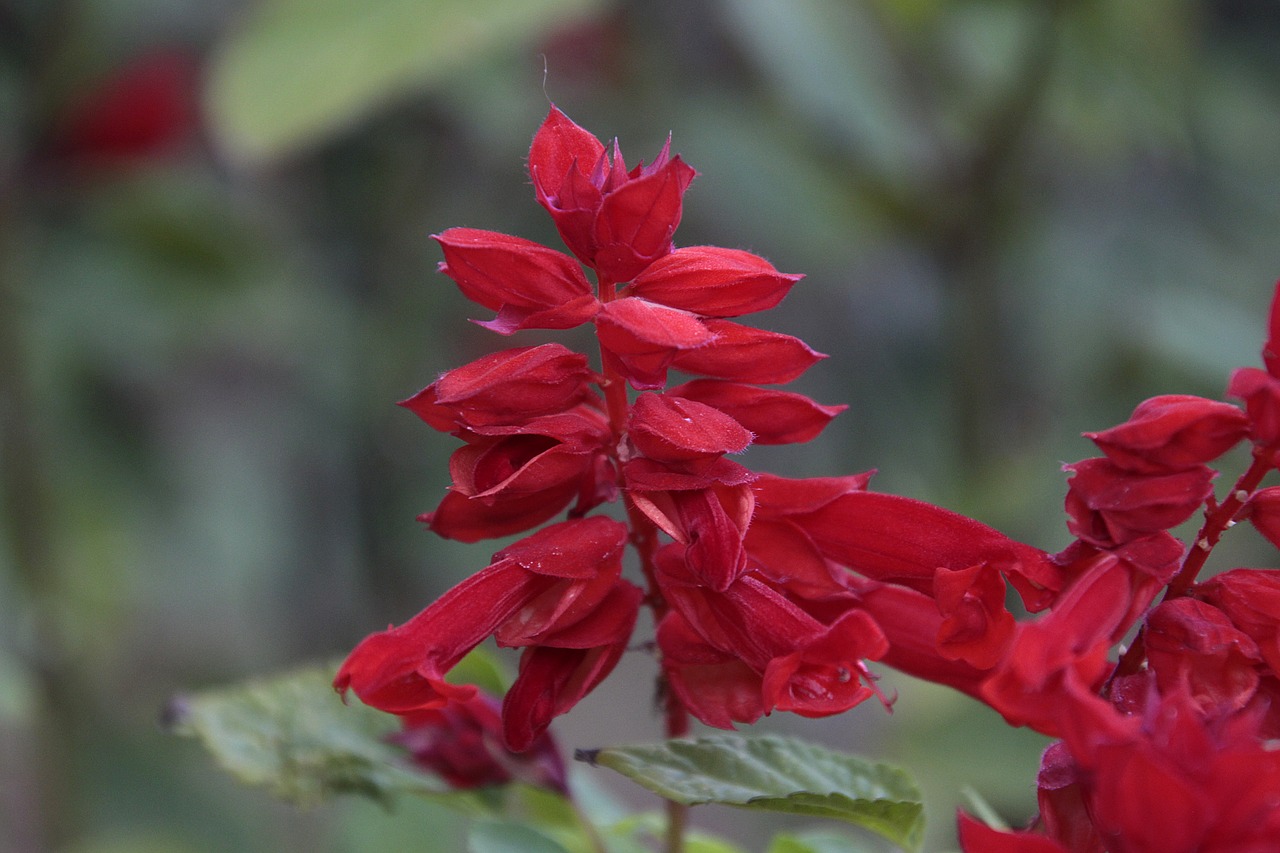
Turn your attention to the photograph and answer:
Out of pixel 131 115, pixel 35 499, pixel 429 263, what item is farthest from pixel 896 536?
pixel 131 115

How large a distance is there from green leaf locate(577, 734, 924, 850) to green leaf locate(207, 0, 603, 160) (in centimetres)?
72

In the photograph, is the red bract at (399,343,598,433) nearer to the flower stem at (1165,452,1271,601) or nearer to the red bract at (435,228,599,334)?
the red bract at (435,228,599,334)

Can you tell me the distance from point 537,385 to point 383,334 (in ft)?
4.01

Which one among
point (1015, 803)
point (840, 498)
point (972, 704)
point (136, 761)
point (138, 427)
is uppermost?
point (840, 498)

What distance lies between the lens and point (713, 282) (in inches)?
18.6

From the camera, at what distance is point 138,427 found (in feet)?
5.82

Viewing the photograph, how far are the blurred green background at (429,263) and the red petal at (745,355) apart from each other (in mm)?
670

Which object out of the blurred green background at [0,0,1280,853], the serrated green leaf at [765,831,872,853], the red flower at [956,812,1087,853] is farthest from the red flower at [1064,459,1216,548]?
the blurred green background at [0,0,1280,853]

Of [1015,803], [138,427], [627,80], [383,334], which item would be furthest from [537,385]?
[627,80]

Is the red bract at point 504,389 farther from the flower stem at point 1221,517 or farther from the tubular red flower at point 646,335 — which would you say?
the flower stem at point 1221,517

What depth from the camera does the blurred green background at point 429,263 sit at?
1327 millimetres

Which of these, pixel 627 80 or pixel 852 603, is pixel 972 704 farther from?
pixel 627 80

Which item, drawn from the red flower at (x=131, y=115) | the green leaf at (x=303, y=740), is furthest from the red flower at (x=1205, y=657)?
the red flower at (x=131, y=115)

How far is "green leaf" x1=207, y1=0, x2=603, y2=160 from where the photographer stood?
1059 mm
